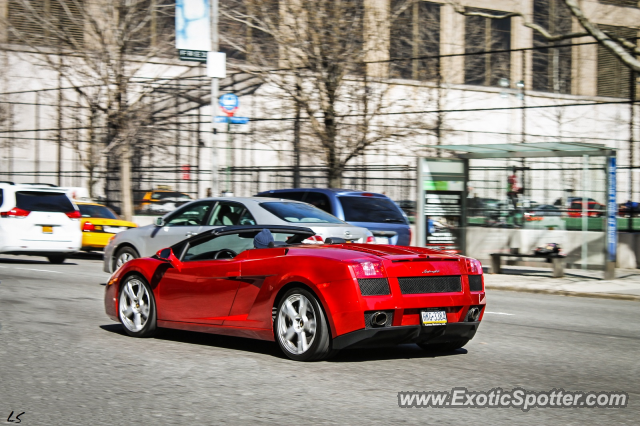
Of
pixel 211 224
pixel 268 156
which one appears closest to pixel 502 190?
pixel 211 224

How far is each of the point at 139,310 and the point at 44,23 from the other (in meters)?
26.0

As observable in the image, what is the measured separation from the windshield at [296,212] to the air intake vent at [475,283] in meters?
5.90

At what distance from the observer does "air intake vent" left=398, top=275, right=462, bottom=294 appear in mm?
7277

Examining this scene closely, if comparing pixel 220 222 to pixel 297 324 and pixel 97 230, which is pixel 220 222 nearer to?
pixel 297 324

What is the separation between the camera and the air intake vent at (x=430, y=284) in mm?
7277

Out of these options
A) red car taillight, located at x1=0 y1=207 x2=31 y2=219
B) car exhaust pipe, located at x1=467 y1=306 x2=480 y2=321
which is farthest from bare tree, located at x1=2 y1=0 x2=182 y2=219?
car exhaust pipe, located at x1=467 y1=306 x2=480 y2=321

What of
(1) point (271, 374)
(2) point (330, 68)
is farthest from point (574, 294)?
(2) point (330, 68)

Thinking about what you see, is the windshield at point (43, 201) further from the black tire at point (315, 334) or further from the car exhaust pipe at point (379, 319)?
the car exhaust pipe at point (379, 319)

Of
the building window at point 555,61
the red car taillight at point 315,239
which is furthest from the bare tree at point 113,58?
the red car taillight at point 315,239

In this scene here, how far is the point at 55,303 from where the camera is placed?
12125 mm

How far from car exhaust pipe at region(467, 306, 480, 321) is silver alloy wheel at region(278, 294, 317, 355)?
1.50m

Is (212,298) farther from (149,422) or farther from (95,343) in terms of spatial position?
(149,422)

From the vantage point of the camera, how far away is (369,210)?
55.5 feet

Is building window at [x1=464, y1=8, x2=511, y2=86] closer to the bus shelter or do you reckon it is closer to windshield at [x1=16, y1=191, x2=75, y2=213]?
the bus shelter
